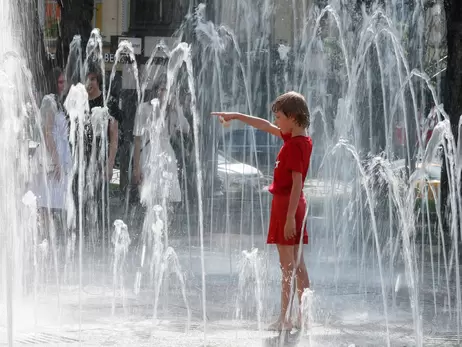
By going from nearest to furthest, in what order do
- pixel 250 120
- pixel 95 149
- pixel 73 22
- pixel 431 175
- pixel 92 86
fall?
pixel 250 120 < pixel 92 86 < pixel 95 149 < pixel 73 22 < pixel 431 175

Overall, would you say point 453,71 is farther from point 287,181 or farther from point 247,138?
point 287,181

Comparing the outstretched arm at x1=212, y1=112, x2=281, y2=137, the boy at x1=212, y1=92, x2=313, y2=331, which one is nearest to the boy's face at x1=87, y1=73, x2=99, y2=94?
the outstretched arm at x1=212, y1=112, x2=281, y2=137

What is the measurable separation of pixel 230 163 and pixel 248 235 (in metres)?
6.79

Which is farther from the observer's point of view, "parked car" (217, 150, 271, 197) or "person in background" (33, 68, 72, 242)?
"parked car" (217, 150, 271, 197)

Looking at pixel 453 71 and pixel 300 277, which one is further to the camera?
pixel 453 71

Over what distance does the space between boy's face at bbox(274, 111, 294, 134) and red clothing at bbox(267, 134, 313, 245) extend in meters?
0.04

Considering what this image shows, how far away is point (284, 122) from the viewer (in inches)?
228

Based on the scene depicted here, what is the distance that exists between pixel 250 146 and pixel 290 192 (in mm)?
12369

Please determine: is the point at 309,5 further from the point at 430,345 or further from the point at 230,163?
the point at 430,345

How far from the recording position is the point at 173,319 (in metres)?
6.25

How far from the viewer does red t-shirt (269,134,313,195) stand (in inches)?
224

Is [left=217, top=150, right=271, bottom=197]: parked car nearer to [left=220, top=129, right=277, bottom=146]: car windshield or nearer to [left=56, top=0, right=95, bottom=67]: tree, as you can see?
[left=220, top=129, right=277, bottom=146]: car windshield

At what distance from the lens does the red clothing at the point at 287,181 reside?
569 cm

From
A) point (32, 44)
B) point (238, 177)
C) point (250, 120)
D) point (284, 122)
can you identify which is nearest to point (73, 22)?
point (32, 44)
